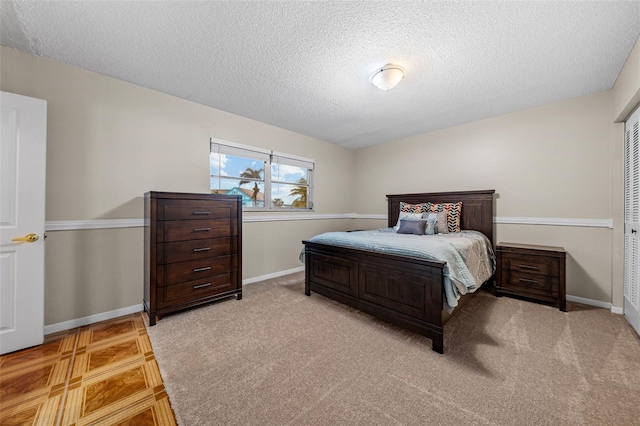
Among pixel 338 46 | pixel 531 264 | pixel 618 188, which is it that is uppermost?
pixel 338 46

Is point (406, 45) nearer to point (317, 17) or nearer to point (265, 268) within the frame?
point (317, 17)

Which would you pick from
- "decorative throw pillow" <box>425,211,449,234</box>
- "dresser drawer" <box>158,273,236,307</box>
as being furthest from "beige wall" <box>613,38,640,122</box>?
"dresser drawer" <box>158,273,236,307</box>

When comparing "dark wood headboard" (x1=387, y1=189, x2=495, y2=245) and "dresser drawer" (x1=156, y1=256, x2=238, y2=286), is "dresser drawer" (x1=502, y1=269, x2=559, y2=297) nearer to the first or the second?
"dark wood headboard" (x1=387, y1=189, x2=495, y2=245)

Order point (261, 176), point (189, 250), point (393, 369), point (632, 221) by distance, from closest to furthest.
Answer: point (393, 369) < point (632, 221) < point (189, 250) < point (261, 176)

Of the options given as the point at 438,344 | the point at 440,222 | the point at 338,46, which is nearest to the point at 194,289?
the point at 438,344

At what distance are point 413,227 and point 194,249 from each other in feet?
8.91

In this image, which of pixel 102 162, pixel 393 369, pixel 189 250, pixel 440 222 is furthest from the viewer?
pixel 440 222

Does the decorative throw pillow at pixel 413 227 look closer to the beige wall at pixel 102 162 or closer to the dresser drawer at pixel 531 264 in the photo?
the dresser drawer at pixel 531 264

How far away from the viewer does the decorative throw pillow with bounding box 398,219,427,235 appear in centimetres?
325

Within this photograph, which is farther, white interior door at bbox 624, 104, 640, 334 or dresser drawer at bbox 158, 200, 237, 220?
dresser drawer at bbox 158, 200, 237, 220

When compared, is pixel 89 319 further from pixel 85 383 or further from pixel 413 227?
pixel 413 227

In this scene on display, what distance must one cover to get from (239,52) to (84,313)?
2.85 m

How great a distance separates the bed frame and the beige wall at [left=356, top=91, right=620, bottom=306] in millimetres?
374

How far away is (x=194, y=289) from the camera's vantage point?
2.58 m
